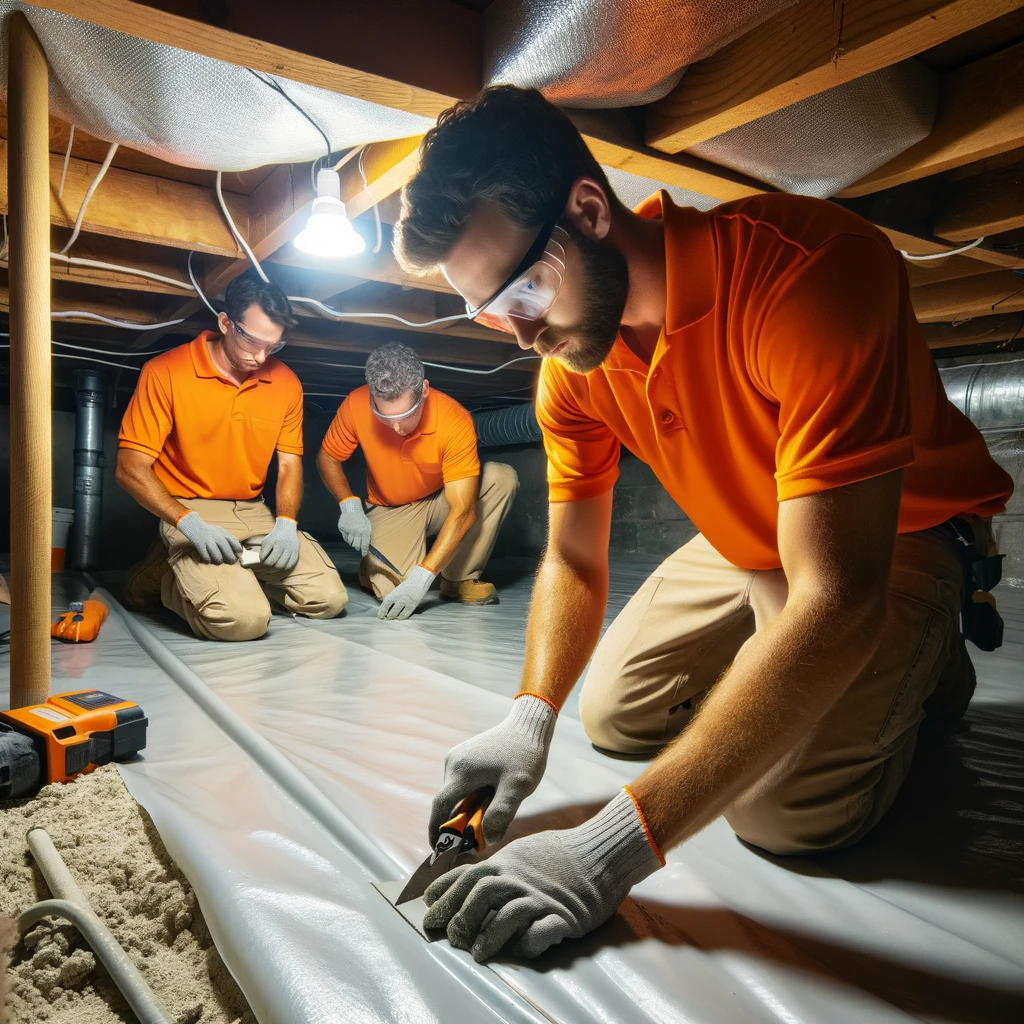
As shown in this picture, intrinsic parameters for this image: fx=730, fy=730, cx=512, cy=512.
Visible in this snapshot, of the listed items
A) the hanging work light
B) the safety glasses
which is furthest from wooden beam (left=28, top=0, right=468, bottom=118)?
the safety glasses

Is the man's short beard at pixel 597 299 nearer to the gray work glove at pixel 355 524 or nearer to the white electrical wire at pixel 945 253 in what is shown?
the white electrical wire at pixel 945 253

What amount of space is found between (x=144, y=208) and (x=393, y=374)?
119cm

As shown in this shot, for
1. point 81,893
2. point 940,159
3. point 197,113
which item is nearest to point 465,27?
point 197,113

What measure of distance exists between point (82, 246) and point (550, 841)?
2798 mm

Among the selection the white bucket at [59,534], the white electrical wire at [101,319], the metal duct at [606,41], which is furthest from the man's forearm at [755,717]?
the white bucket at [59,534]

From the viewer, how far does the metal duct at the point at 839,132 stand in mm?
1504

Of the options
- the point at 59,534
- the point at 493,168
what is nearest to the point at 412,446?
the point at 59,534

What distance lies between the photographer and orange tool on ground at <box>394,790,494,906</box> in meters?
0.88

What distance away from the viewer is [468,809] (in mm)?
985

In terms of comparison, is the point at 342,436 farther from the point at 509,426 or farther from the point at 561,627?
the point at 561,627

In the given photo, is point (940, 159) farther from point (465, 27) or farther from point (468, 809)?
point (468, 809)

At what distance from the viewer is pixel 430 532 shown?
12.7ft

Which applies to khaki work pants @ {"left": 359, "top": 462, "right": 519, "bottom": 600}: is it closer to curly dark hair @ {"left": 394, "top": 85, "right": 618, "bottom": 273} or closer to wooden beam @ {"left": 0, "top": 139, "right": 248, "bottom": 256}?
wooden beam @ {"left": 0, "top": 139, "right": 248, "bottom": 256}

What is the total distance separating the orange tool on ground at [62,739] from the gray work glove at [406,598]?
162cm
